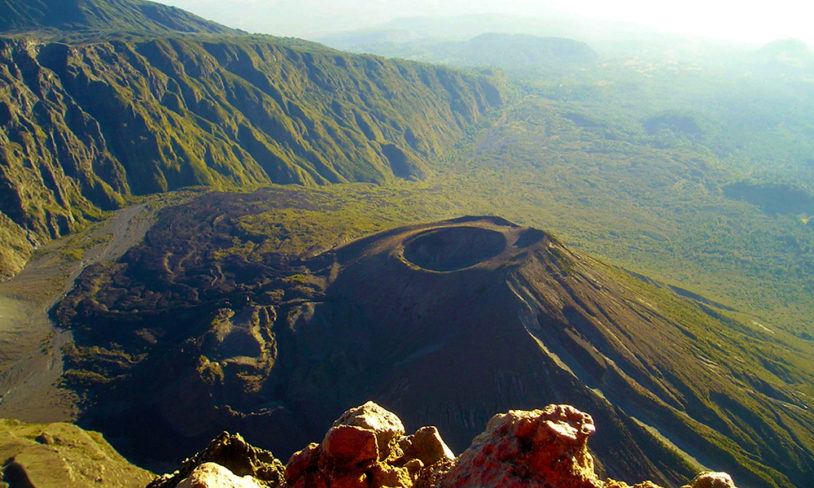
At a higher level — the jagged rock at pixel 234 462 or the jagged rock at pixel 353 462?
the jagged rock at pixel 353 462

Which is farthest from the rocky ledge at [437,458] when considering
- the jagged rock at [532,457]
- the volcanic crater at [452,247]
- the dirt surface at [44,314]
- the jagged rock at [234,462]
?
the volcanic crater at [452,247]

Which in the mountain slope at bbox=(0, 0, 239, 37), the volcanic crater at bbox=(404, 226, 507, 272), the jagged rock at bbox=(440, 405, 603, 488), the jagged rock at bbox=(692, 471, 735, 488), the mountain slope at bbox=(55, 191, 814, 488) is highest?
the mountain slope at bbox=(0, 0, 239, 37)

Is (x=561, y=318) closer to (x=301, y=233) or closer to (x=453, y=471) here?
(x=453, y=471)

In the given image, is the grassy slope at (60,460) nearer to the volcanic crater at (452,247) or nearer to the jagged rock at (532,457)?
the jagged rock at (532,457)

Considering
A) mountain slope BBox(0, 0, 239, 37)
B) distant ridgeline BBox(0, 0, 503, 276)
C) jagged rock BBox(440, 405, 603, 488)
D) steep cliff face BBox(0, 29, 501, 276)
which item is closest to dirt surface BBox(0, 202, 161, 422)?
steep cliff face BBox(0, 29, 501, 276)

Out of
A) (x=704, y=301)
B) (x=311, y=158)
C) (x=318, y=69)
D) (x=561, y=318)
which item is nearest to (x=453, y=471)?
(x=561, y=318)

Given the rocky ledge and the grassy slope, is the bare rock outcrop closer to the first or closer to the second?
the rocky ledge
